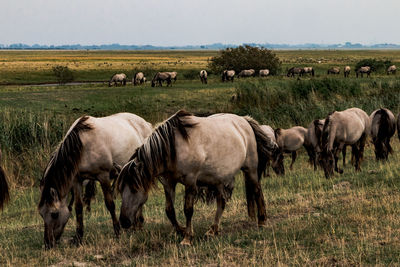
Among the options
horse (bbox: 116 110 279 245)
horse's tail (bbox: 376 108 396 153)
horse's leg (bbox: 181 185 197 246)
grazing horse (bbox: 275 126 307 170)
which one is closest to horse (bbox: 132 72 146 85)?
grazing horse (bbox: 275 126 307 170)

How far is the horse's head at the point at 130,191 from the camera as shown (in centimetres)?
666

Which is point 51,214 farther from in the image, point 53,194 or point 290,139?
point 290,139

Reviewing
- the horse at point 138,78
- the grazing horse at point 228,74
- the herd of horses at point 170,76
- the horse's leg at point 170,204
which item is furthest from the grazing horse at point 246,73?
the horse's leg at point 170,204

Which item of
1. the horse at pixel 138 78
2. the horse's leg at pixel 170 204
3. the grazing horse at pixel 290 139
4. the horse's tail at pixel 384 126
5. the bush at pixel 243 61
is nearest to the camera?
the horse's leg at pixel 170 204

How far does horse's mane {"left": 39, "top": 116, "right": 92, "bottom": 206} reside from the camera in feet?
22.9

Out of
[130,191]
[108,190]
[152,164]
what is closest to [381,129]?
[108,190]

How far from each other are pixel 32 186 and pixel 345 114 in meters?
9.65

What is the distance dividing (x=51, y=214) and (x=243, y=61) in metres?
54.9

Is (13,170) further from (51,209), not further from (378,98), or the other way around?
(378,98)

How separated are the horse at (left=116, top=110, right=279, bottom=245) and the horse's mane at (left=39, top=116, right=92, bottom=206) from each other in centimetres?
87

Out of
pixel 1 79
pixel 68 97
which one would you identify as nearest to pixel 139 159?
pixel 68 97

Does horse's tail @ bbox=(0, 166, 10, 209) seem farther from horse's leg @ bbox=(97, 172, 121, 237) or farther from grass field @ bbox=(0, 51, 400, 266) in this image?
horse's leg @ bbox=(97, 172, 121, 237)

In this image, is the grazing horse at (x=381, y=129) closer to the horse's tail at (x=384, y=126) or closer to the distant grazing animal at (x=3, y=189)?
the horse's tail at (x=384, y=126)

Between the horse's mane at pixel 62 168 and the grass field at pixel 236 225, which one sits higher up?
the horse's mane at pixel 62 168
